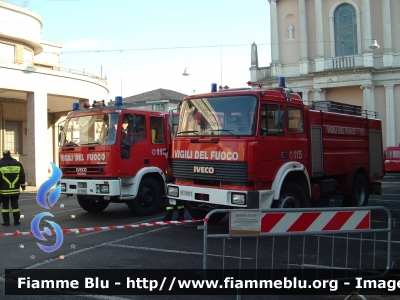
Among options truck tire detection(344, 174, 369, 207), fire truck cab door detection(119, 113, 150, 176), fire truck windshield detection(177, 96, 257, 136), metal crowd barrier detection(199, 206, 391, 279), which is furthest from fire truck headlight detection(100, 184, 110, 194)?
truck tire detection(344, 174, 369, 207)

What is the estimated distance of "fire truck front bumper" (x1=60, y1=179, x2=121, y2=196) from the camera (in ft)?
34.9

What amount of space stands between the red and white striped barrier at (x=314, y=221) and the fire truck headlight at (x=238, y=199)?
2.39 metres

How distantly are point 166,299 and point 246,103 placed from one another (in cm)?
429

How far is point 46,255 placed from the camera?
750 centimetres

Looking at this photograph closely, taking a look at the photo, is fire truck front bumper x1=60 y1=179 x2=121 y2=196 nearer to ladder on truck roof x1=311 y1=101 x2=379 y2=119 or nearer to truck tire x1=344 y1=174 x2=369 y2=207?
ladder on truck roof x1=311 y1=101 x2=379 y2=119

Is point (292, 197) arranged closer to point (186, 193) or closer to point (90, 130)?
point (186, 193)

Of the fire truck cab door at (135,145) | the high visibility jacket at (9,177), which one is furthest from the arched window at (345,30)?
the high visibility jacket at (9,177)

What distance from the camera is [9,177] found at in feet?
34.5

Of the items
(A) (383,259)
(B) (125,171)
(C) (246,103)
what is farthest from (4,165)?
(A) (383,259)

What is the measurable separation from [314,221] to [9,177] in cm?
759

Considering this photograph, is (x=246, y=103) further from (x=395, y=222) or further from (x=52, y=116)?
(x=52, y=116)

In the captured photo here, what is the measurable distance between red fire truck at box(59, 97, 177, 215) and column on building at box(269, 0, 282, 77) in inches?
1024

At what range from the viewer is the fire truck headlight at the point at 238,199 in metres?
8.03

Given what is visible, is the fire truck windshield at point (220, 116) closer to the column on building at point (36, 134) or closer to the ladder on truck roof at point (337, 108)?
the ladder on truck roof at point (337, 108)
